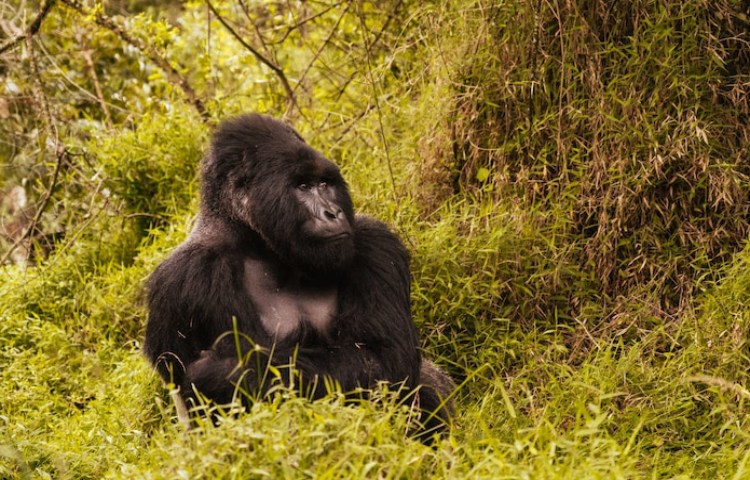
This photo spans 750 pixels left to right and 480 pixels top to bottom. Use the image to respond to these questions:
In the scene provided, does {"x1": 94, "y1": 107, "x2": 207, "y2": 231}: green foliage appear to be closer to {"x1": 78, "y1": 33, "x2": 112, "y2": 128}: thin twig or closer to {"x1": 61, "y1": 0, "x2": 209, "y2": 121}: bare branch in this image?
{"x1": 61, "y1": 0, "x2": 209, "y2": 121}: bare branch

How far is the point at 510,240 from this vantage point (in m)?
4.48

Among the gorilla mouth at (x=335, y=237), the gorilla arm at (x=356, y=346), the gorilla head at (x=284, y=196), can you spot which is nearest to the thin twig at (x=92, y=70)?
the gorilla head at (x=284, y=196)

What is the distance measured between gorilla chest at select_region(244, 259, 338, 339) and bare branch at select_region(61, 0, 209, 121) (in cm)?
264

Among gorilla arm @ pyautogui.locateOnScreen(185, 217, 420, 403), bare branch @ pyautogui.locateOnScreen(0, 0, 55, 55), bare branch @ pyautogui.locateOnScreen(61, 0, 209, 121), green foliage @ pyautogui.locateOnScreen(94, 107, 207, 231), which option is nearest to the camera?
gorilla arm @ pyautogui.locateOnScreen(185, 217, 420, 403)

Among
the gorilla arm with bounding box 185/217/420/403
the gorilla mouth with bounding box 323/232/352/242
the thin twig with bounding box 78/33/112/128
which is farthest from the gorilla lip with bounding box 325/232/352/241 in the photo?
the thin twig with bounding box 78/33/112/128

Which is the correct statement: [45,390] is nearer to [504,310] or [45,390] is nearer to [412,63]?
[504,310]

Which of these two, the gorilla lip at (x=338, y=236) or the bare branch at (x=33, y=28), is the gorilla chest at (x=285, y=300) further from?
the bare branch at (x=33, y=28)

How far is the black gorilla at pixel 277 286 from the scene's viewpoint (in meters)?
3.52

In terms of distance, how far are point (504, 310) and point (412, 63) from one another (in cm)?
172

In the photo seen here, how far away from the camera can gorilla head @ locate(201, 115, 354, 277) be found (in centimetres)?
357

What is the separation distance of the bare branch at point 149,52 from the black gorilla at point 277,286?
8.42 ft

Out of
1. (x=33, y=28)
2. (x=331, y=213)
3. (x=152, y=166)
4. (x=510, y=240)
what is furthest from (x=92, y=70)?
(x=331, y=213)

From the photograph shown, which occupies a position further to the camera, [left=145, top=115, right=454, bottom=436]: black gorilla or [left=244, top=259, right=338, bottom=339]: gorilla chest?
[left=244, top=259, right=338, bottom=339]: gorilla chest

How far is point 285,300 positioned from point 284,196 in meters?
0.42
